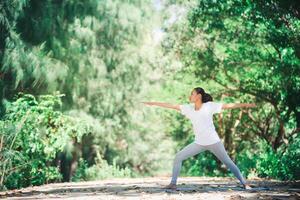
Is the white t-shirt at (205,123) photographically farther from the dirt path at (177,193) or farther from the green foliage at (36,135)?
the green foliage at (36,135)

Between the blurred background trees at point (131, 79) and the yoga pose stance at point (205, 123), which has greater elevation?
the blurred background trees at point (131, 79)

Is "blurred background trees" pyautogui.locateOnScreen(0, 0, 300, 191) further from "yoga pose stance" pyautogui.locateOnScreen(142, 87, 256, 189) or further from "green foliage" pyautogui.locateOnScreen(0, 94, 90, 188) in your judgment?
"yoga pose stance" pyautogui.locateOnScreen(142, 87, 256, 189)

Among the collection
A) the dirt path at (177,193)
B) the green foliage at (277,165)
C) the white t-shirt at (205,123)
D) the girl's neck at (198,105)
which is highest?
the girl's neck at (198,105)

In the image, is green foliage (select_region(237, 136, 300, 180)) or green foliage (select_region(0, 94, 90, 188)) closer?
green foliage (select_region(0, 94, 90, 188))

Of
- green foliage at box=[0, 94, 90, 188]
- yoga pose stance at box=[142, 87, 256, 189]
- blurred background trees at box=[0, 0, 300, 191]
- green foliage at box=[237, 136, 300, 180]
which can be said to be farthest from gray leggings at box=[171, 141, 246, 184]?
green foliage at box=[0, 94, 90, 188]

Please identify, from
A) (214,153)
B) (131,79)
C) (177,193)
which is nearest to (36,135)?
(177,193)

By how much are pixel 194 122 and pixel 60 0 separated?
10465 millimetres

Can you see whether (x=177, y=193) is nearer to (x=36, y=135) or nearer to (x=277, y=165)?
(x=36, y=135)

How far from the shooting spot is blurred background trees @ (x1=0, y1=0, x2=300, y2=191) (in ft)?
38.2

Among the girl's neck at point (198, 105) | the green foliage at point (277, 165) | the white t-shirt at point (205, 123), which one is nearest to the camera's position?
the white t-shirt at point (205, 123)

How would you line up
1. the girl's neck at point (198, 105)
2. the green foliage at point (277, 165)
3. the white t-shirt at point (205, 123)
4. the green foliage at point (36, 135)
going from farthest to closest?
the green foliage at point (277, 165) < the green foliage at point (36, 135) < the girl's neck at point (198, 105) < the white t-shirt at point (205, 123)

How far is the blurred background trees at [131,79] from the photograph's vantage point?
11656mm

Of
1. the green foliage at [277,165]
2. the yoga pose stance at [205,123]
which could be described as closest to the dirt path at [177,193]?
the yoga pose stance at [205,123]

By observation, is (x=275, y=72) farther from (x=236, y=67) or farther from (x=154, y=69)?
(x=154, y=69)
